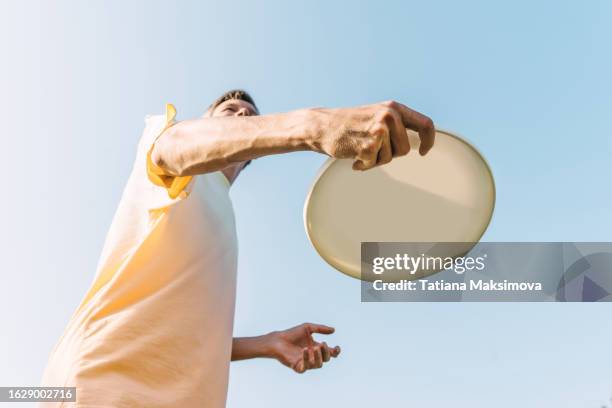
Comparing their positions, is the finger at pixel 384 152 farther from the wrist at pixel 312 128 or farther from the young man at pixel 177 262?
the wrist at pixel 312 128

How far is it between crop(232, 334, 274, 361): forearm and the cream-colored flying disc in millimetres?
514

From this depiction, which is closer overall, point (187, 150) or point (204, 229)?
point (187, 150)

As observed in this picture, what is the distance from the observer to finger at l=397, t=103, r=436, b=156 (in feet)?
3.87

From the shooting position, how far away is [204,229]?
1988 millimetres

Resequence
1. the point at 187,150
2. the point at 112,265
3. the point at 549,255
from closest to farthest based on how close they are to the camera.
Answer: the point at 187,150 < the point at 112,265 < the point at 549,255

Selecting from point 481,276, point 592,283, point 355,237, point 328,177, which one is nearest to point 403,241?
point 355,237

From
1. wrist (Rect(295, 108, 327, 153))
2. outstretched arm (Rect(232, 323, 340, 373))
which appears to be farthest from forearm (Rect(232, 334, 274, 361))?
wrist (Rect(295, 108, 327, 153))

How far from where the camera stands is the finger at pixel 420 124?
3.87ft

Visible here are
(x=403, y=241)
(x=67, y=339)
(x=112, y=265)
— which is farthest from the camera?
(x=403, y=241)

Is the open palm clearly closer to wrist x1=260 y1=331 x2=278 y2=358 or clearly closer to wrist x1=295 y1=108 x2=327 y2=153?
wrist x1=260 y1=331 x2=278 y2=358

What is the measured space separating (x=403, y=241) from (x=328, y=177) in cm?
41

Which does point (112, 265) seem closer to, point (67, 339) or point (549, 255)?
point (67, 339)

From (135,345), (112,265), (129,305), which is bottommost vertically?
(135,345)

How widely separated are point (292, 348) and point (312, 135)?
1501 mm
